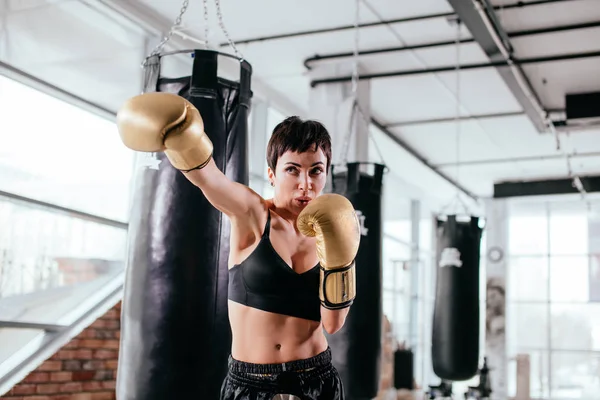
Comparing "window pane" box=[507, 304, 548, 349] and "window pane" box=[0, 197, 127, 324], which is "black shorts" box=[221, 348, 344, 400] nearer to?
"window pane" box=[0, 197, 127, 324]

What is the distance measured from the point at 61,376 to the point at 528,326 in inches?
370

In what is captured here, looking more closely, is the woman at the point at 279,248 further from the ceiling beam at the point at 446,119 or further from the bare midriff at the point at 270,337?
the ceiling beam at the point at 446,119

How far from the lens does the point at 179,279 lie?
242 centimetres

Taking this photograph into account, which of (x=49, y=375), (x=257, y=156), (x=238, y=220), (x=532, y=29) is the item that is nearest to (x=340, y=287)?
(x=238, y=220)

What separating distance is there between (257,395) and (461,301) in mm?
4588

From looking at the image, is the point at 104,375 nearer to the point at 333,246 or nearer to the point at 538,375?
the point at 333,246

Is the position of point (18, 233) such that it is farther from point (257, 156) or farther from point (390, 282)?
point (390, 282)

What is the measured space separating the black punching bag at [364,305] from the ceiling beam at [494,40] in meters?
1.17

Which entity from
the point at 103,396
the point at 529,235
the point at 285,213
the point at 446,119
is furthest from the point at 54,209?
the point at 529,235

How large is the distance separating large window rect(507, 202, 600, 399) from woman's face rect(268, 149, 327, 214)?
11.0m

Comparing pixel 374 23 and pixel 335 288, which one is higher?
pixel 374 23

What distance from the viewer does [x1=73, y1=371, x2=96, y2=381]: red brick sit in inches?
198

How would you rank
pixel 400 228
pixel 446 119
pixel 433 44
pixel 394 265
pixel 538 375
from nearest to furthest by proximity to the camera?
pixel 433 44 → pixel 446 119 → pixel 394 265 → pixel 400 228 → pixel 538 375

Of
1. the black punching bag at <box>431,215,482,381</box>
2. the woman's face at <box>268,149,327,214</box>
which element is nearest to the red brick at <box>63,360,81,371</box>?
the black punching bag at <box>431,215,482,381</box>
